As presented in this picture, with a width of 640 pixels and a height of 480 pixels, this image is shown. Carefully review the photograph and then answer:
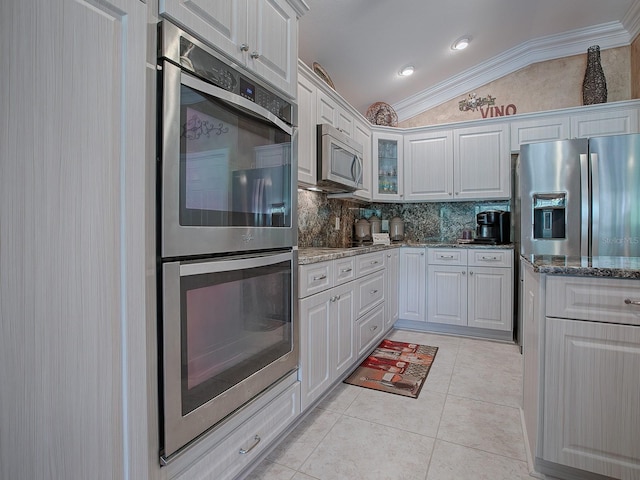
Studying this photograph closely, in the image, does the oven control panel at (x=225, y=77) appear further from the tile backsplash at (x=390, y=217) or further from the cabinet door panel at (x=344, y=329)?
the tile backsplash at (x=390, y=217)

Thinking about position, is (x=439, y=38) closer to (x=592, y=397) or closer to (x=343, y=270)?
(x=343, y=270)

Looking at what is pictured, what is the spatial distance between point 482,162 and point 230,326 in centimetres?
326

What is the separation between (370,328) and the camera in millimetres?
2719

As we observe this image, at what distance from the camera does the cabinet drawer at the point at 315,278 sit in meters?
1.70

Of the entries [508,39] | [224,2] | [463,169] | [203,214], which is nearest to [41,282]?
[203,214]

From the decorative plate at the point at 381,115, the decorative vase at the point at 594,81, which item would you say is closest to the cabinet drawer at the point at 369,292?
the decorative plate at the point at 381,115

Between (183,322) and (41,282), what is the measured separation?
412mm

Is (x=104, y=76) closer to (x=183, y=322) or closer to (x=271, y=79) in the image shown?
(x=183, y=322)

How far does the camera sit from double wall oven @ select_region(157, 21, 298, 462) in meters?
0.97

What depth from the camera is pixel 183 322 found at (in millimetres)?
1019

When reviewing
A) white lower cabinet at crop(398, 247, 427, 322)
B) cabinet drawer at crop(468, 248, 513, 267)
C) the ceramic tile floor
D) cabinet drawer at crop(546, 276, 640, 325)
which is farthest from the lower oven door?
cabinet drawer at crop(468, 248, 513, 267)

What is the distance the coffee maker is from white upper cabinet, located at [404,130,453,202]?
17.5 inches

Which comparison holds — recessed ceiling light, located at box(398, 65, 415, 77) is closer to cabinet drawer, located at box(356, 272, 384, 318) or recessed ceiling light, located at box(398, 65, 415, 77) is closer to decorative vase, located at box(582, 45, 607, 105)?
decorative vase, located at box(582, 45, 607, 105)

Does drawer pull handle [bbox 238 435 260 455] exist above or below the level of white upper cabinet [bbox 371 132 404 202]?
below
